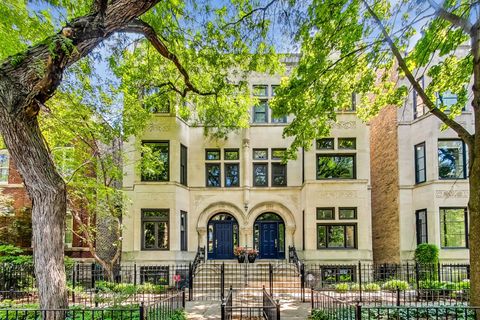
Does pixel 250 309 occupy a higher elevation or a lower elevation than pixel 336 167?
lower

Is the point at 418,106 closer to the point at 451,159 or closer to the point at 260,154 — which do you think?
the point at 451,159

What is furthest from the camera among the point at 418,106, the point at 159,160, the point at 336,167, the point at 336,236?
the point at 336,167

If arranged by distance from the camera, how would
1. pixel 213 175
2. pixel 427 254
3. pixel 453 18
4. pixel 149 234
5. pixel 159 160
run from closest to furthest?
1. pixel 453 18
2. pixel 427 254
3. pixel 159 160
4. pixel 149 234
5. pixel 213 175

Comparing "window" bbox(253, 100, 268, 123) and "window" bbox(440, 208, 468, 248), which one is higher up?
"window" bbox(253, 100, 268, 123)

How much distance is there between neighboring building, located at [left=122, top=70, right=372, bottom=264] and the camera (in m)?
18.8

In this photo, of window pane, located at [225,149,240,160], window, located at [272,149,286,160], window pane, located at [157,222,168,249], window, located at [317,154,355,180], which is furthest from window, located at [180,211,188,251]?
window, located at [317,154,355,180]

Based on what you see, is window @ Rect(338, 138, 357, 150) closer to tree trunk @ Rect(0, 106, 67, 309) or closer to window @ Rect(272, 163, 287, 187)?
window @ Rect(272, 163, 287, 187)

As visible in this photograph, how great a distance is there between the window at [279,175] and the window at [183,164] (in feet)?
15.1

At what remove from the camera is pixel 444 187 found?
18.1 metres

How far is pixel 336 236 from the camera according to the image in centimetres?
1927

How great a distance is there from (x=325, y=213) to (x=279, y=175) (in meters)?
3.18

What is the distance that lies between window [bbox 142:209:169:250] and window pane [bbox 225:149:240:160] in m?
4.38

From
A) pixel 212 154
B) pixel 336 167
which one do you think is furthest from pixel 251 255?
pixel 336 167

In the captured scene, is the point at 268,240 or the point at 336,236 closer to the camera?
the point at 336,236
